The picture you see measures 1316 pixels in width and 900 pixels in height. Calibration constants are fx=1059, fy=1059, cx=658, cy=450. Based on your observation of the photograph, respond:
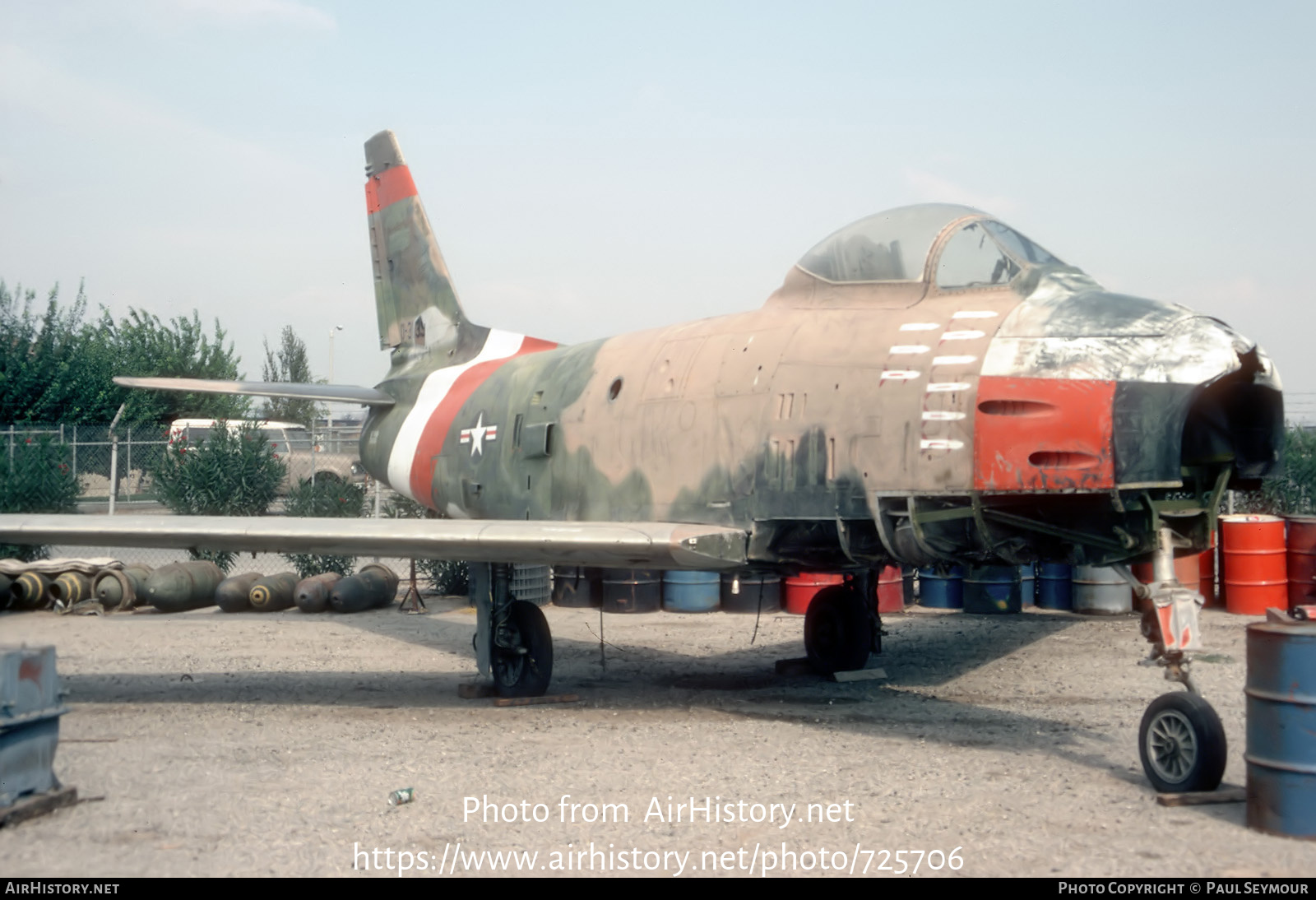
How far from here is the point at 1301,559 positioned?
46.3 ft

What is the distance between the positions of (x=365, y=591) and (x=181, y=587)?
2.73 metres

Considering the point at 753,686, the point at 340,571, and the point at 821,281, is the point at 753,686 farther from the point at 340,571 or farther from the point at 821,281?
the point at 340,571

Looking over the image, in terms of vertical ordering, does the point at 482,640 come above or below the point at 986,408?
below

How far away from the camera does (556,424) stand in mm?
10328

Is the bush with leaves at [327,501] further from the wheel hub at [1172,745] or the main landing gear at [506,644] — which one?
the wheel hub at [1172,745]

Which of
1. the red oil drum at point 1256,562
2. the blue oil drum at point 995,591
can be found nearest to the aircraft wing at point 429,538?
the blue oil drum at point 995,591

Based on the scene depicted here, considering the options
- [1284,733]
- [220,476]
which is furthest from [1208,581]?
[220,476]

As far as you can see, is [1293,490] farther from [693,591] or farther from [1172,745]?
[1172,745]

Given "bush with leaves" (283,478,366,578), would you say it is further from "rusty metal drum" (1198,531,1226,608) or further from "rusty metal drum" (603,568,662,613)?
"rusty metal drum" (1198,531,1226,608)

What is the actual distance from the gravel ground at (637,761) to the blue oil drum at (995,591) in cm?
186

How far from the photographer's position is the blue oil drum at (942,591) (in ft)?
51.0

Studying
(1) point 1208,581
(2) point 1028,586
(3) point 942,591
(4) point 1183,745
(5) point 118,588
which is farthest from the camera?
(2) point 1028,586
